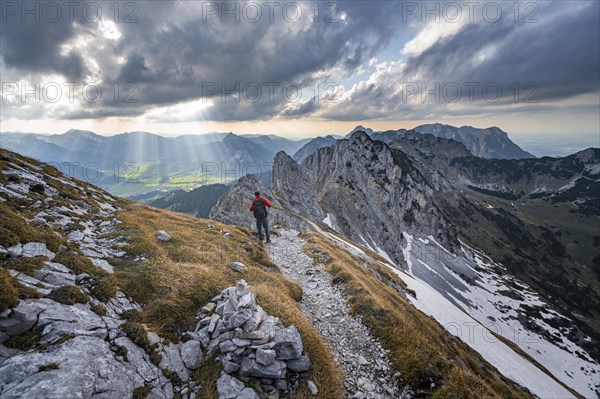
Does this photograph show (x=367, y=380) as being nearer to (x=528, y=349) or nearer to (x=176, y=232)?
(x=176, y=232)

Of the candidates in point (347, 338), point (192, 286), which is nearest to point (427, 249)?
point (347, 338)

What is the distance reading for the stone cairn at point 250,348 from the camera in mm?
8117

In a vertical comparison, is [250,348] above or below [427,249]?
above

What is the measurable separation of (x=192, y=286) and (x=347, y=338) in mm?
8036

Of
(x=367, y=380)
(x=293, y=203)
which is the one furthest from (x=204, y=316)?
(x=293, y=203)

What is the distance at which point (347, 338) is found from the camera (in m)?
12.6

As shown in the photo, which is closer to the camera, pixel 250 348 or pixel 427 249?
pixel 250 348

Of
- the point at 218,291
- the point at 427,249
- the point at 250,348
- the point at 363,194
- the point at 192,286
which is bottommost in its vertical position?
the point at 427,249

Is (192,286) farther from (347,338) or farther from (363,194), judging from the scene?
(363,194)

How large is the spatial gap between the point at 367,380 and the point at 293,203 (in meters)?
88.2

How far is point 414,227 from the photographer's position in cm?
15950

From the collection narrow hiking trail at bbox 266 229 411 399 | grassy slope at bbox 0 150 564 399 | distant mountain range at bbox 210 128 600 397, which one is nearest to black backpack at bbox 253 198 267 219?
narrow hiking trail at bbox 266 229 411 399

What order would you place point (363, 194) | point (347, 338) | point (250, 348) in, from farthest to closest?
point (363, 194) < point (347, 338) < point (250, 348)

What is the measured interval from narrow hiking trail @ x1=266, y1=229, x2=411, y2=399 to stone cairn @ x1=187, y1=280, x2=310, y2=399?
276 centimetres
